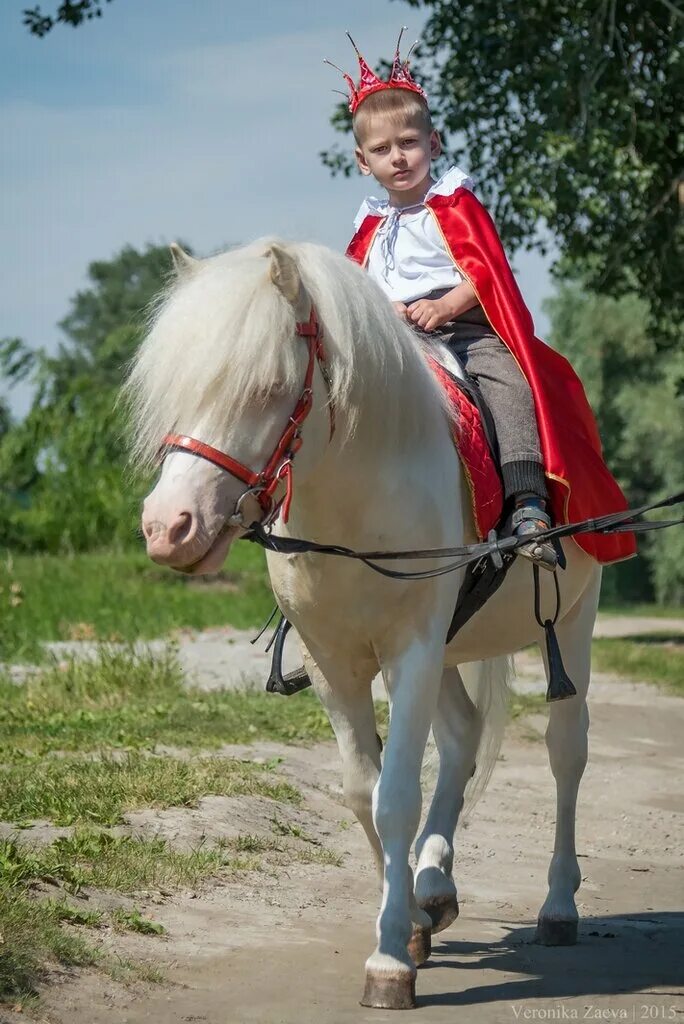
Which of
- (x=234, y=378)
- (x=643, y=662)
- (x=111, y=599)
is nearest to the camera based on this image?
(x=234, y=378)

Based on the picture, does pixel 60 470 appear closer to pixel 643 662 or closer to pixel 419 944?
pixel 643 662

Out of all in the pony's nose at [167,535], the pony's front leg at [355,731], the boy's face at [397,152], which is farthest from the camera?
the boy's face at [397,152]

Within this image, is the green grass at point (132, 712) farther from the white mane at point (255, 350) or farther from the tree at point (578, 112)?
the tree at point (578, 112)

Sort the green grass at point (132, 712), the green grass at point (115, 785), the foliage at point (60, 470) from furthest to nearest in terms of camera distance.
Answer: the foliage at point (60, 470) → the green grass at point (132, 712) → the green grass at point (115, 785)

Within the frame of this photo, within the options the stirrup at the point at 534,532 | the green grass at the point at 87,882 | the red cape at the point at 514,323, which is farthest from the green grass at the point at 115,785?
the red cape at the point at 514,323

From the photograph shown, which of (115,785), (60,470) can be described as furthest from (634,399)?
(115,785)

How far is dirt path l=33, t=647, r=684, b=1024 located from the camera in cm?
363

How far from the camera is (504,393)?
4285 mm

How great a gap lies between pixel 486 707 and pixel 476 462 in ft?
5.04

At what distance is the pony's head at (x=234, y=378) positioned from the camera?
3139 millimetres

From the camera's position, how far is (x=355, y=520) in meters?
3.72

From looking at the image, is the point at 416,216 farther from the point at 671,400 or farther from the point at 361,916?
the point at 671,400

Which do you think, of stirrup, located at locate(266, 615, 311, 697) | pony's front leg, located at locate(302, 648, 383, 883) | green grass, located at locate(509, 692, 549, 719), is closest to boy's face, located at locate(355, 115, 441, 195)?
stirrup, located at locate(266, 615, 311, 697)

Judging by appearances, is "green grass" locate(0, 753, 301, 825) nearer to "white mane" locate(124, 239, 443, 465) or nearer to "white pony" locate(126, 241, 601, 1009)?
"white pony" locate(126, 241, 601, 1009)
